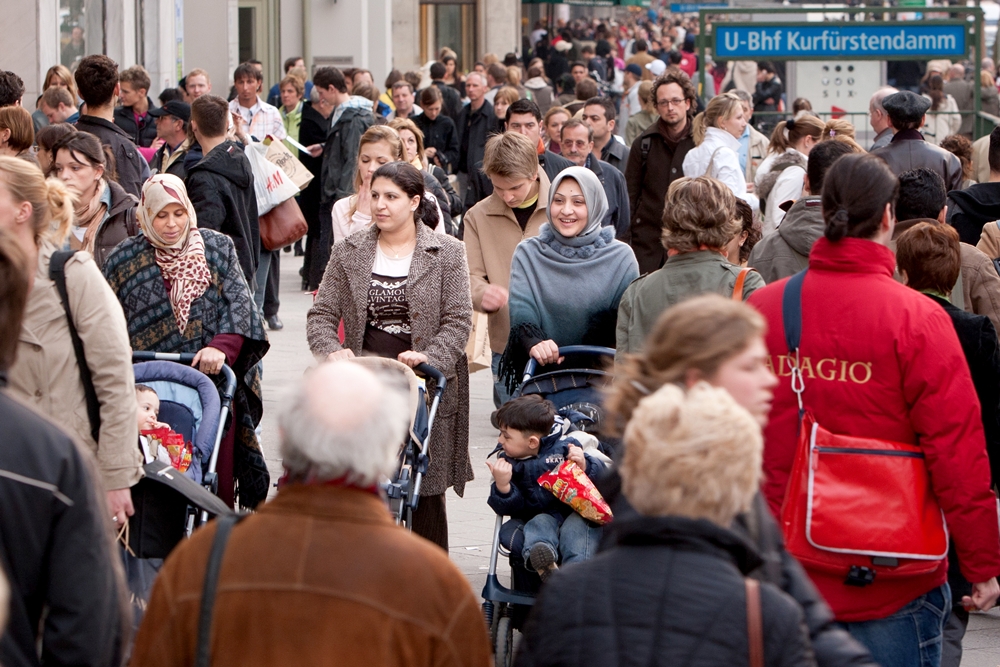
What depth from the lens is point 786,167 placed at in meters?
9.15

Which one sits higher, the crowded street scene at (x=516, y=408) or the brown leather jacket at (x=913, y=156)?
the brown leather jacket at (x=913, y=156)

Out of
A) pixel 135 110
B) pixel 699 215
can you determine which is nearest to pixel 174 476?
pixel 699 215

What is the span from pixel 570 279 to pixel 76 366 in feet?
7.41

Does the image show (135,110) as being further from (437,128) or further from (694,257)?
(694,257)

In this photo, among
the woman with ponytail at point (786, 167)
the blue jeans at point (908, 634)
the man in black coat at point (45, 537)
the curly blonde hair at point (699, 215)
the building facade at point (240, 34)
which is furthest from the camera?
the building facade at point (240, 34)

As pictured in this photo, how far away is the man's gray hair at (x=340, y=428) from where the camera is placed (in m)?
2.74

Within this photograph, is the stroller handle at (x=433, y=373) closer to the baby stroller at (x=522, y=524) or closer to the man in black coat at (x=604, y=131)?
the baby stroller at (x=522, y=524)

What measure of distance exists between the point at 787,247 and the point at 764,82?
16057mm

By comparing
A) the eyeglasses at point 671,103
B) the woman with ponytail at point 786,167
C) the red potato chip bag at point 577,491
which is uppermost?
the eyeglasses at point 671,103

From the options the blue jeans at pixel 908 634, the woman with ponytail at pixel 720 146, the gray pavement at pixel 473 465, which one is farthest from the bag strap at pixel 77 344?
the woman with ponytail at pixel 720 146

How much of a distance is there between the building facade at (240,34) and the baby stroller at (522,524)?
10.3 meters

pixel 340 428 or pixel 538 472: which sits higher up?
pixel 340 428

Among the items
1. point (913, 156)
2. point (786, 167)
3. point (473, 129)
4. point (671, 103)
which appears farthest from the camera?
point (473, 129)

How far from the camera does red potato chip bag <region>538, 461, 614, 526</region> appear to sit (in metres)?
5.11
